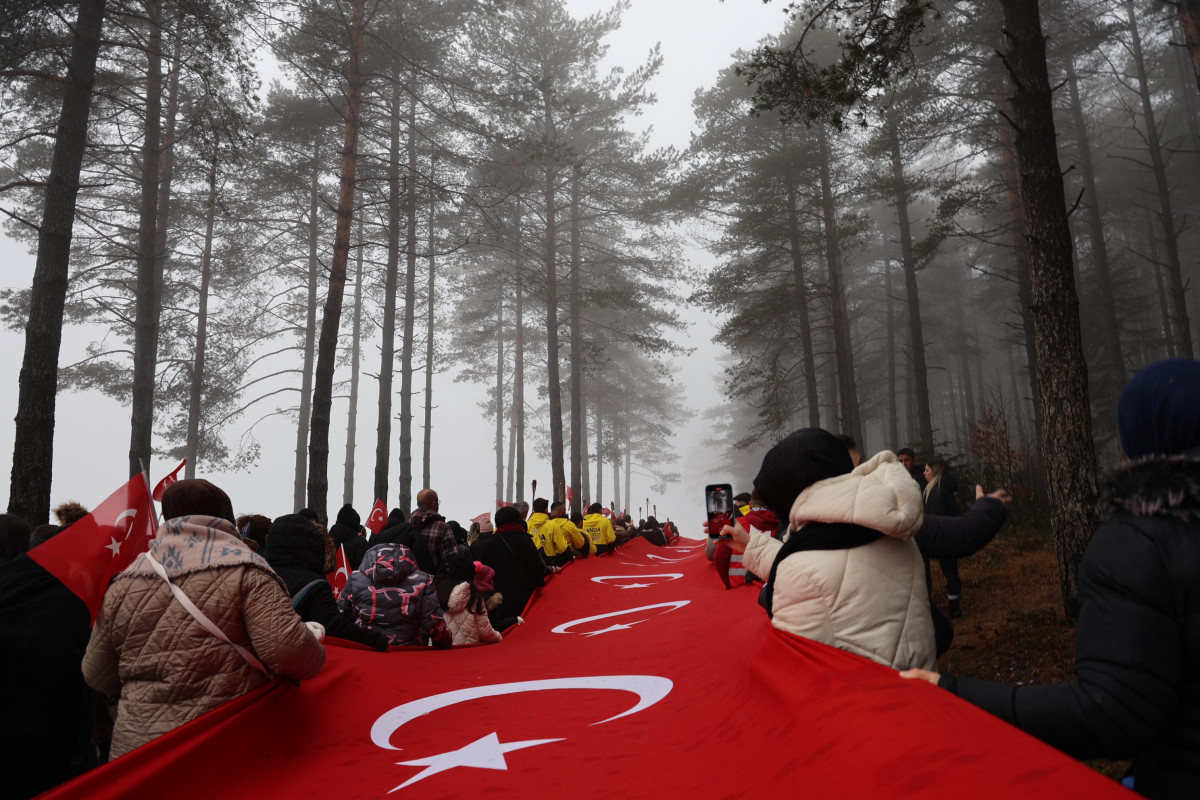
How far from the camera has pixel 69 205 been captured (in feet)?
27.8

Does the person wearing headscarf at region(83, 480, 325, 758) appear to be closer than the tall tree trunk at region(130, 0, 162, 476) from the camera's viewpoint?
Yes

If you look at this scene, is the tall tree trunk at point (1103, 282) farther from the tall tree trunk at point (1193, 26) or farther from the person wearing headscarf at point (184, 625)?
the person wearing headscarf at point (184, 625)

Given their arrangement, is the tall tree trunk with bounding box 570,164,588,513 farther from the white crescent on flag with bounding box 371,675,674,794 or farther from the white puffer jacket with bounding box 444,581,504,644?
the white crescent on flag with bounding box 371,675,674,794

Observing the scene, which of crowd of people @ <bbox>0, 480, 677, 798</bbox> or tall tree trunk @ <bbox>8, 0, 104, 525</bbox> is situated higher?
tall tree trunk @ <bbox>8, 0, 104, 525</bbox>

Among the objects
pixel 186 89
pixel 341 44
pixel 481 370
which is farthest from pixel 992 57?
pixel 481 370

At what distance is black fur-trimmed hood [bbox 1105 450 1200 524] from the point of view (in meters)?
1.63

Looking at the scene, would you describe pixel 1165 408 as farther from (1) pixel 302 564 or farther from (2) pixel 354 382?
(2) pixel 354 382

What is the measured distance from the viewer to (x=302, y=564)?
5.91m

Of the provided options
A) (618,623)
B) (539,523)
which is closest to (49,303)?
(618,623)

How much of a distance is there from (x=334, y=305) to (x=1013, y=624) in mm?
11882

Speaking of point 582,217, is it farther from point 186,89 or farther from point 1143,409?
point 1143,409

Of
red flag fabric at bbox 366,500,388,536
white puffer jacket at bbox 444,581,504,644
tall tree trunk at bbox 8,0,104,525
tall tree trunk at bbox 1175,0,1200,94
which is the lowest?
white puffer jacket at bbox 444,581,504,644

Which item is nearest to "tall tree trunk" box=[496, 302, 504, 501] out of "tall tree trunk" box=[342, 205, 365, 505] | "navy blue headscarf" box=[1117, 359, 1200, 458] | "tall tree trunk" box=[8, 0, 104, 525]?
"tall tree trunk" box=[342, 205, 365, 505]

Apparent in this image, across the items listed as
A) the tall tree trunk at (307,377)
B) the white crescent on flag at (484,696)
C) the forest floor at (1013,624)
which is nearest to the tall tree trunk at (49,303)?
the white crescent on flag at (484,696)
